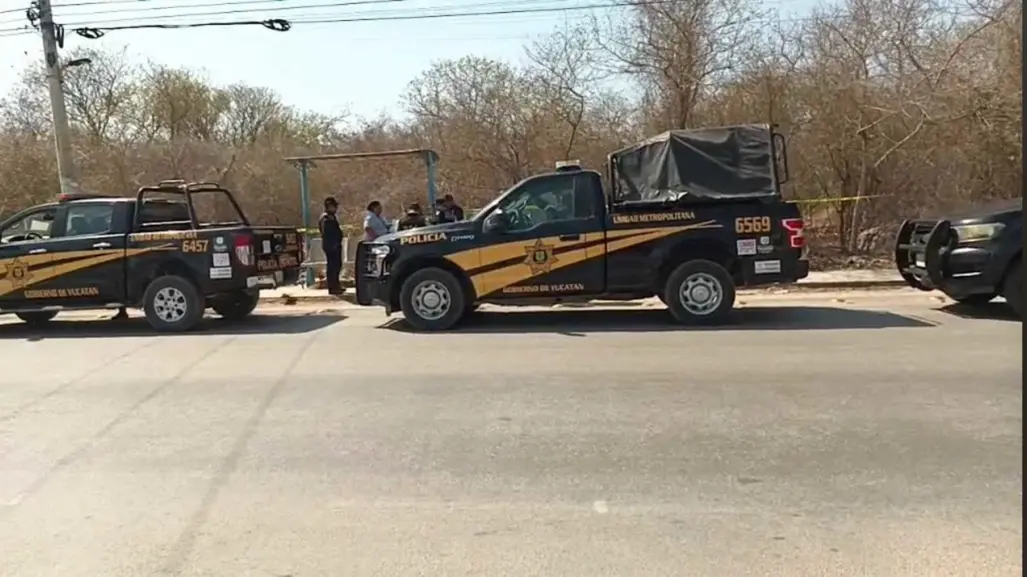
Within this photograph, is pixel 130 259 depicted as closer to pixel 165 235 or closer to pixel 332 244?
pixel 165 235

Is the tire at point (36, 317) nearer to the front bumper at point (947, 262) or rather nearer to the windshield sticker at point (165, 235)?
the windshield sticker at point (165, 235)

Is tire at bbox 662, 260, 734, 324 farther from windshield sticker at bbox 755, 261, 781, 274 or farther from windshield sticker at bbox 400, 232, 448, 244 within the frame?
windshield sticker at bbox 400, 232, 448, 244

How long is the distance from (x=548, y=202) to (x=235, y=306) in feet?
16.4

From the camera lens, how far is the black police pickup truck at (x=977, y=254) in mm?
10461

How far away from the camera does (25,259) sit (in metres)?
12.3

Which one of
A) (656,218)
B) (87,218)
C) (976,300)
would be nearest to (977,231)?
(976,300)

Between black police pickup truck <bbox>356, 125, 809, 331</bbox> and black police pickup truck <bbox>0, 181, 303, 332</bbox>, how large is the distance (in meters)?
1.99

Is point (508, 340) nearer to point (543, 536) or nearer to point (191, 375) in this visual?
point (191, 375)

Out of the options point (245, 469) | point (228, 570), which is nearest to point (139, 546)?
point (228, 570)

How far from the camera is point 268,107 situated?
4100cm

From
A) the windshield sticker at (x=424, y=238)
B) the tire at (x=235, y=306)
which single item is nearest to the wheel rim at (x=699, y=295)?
the windshield sticker at (x=424, y=238)

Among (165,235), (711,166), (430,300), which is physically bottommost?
(430,300)

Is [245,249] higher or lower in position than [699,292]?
higher

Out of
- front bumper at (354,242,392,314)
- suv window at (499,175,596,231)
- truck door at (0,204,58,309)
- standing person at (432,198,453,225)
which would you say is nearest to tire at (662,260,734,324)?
suv window at (499,175,596,231)
